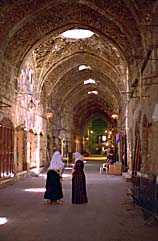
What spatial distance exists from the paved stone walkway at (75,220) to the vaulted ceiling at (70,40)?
16.0ft

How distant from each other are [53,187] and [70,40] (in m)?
11.1

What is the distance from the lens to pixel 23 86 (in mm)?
18719

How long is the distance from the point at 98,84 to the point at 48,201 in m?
20.9

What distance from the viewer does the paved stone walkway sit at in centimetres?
649

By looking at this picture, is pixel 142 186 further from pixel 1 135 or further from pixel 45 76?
pixel 45 76

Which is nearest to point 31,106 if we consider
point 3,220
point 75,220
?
point 3,220

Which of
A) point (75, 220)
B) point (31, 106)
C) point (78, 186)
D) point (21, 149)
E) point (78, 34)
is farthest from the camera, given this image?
point (31, 106)

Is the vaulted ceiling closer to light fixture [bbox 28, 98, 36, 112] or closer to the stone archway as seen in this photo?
light fixture [bbox 28, 98, 36, 112]

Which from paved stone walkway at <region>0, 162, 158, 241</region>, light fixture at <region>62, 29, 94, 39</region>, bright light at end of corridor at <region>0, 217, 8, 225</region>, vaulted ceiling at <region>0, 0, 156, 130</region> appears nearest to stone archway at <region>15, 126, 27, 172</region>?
vaulted ceiling at <region>0, 0, 156, 130</region>

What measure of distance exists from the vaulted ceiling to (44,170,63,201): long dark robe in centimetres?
465

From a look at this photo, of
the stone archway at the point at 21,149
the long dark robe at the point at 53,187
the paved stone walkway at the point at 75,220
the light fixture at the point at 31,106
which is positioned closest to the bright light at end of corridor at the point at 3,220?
the paved stone walkway at the point at 75,220

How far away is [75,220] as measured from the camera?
26.3ft

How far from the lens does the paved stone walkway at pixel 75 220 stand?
6.49 metres

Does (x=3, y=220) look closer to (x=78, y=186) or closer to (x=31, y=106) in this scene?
(x=78, y=186)
